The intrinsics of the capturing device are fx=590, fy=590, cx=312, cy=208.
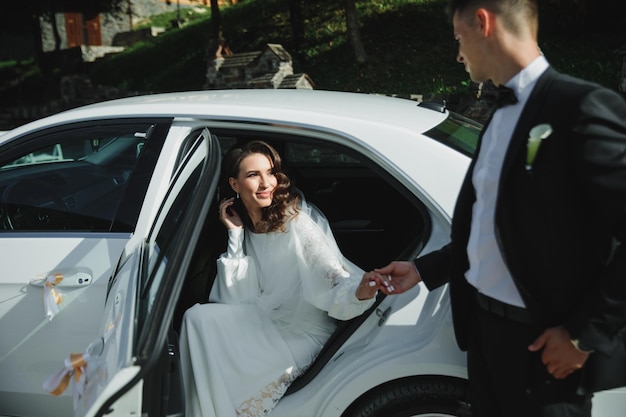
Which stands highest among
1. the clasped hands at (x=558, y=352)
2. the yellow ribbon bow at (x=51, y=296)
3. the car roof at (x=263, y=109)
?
the car roof at (x=263, y=109)

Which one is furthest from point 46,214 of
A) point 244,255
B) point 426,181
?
point 426,181

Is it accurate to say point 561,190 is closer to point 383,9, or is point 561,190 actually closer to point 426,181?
point 426,181

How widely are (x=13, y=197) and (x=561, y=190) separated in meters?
2.25

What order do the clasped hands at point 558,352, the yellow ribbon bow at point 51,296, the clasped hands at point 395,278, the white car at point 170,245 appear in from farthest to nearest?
the yellow ribbon bow at point 51,296, the clasped hands at point 395,278, the white car at point 170,245, the clasped hands at point 558,352

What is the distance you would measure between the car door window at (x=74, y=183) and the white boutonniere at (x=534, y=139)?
1518 mm

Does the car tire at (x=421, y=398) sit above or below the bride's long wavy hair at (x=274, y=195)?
below

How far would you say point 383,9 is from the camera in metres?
14.2

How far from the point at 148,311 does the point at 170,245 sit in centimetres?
19

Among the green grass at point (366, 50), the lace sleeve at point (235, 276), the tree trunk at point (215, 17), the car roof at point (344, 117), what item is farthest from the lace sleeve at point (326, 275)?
the tree trunk at point (215, 17)

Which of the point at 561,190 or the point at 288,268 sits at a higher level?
the point at 561,190

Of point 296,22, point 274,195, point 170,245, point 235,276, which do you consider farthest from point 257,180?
point 296,22

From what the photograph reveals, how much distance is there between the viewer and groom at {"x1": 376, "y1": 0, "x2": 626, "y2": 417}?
1236 millimetres

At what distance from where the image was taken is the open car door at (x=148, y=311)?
4.41 feet

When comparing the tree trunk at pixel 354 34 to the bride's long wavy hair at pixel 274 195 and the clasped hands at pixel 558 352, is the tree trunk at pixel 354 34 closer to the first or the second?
the bride's long wavy hair at pixel 274 195
